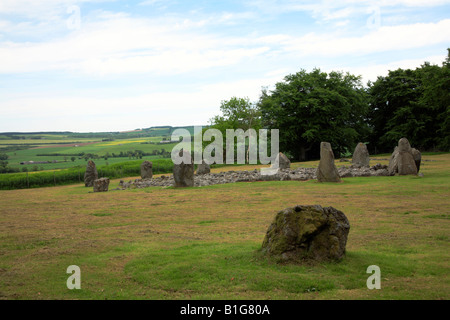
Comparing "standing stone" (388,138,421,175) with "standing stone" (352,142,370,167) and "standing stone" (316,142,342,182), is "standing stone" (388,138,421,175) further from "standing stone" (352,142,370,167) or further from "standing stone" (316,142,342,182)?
"standing stone" (352,142,370,167)

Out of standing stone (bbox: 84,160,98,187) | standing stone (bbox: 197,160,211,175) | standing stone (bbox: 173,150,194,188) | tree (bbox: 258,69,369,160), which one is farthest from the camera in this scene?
tree (bbox: 258,69,369,160)

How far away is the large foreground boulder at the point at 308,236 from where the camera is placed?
312 inches

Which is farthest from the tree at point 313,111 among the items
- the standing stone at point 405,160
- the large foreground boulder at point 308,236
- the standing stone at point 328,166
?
the large foreground boulder at point 308,236

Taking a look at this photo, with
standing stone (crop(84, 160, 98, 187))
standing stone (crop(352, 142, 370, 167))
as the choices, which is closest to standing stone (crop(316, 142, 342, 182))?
standing stone (crop(352, 142, 370, 167))

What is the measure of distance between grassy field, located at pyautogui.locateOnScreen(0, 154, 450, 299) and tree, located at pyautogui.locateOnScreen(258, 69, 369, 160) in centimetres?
3351

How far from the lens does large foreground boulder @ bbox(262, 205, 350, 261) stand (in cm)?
791

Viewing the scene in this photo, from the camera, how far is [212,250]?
936cm

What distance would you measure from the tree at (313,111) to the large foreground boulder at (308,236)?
4300cm

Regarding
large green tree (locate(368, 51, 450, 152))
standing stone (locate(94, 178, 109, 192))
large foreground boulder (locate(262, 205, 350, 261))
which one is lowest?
standing stone (locate(94, 178, 109, 192))

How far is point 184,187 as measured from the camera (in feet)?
88.9

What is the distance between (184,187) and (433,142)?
1673 inches

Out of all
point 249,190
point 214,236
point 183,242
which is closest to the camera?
point 183,242
